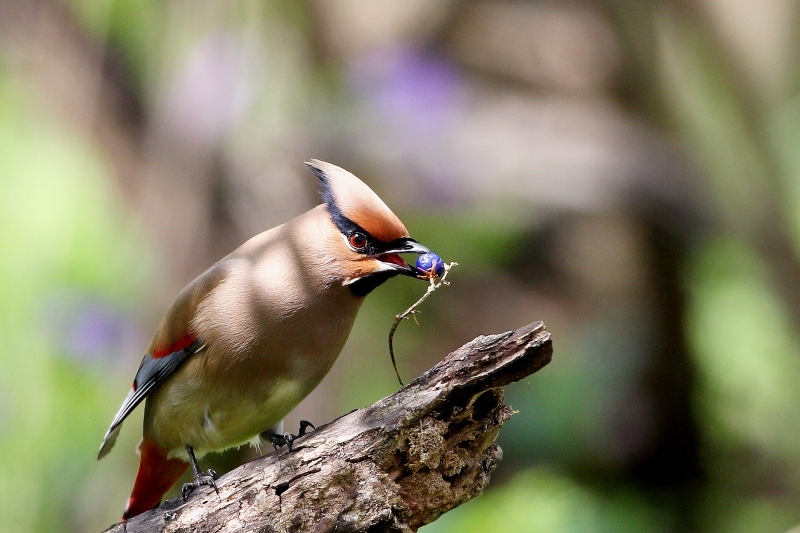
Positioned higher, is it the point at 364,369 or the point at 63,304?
the point at 63,304

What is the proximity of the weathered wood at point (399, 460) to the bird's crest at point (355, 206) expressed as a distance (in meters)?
0.78

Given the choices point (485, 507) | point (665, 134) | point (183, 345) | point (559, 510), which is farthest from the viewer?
point (665, 134)

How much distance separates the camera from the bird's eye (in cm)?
360

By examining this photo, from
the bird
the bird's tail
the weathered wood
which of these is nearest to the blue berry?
the bird

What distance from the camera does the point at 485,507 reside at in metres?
5.25

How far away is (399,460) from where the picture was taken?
2.99 m

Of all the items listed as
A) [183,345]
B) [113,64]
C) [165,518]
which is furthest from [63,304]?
[165,518]

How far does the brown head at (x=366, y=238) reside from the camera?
3.56m

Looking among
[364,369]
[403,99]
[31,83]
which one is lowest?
[364,369]

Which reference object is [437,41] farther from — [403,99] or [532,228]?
[532,228]

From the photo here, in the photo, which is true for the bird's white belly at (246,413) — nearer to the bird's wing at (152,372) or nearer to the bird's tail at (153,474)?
the bird's wing at (152,372)

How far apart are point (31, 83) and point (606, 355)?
5.08 m

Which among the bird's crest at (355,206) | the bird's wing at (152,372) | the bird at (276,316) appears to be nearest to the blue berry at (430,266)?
the bird at (276,316)

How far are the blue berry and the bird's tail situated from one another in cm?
154
